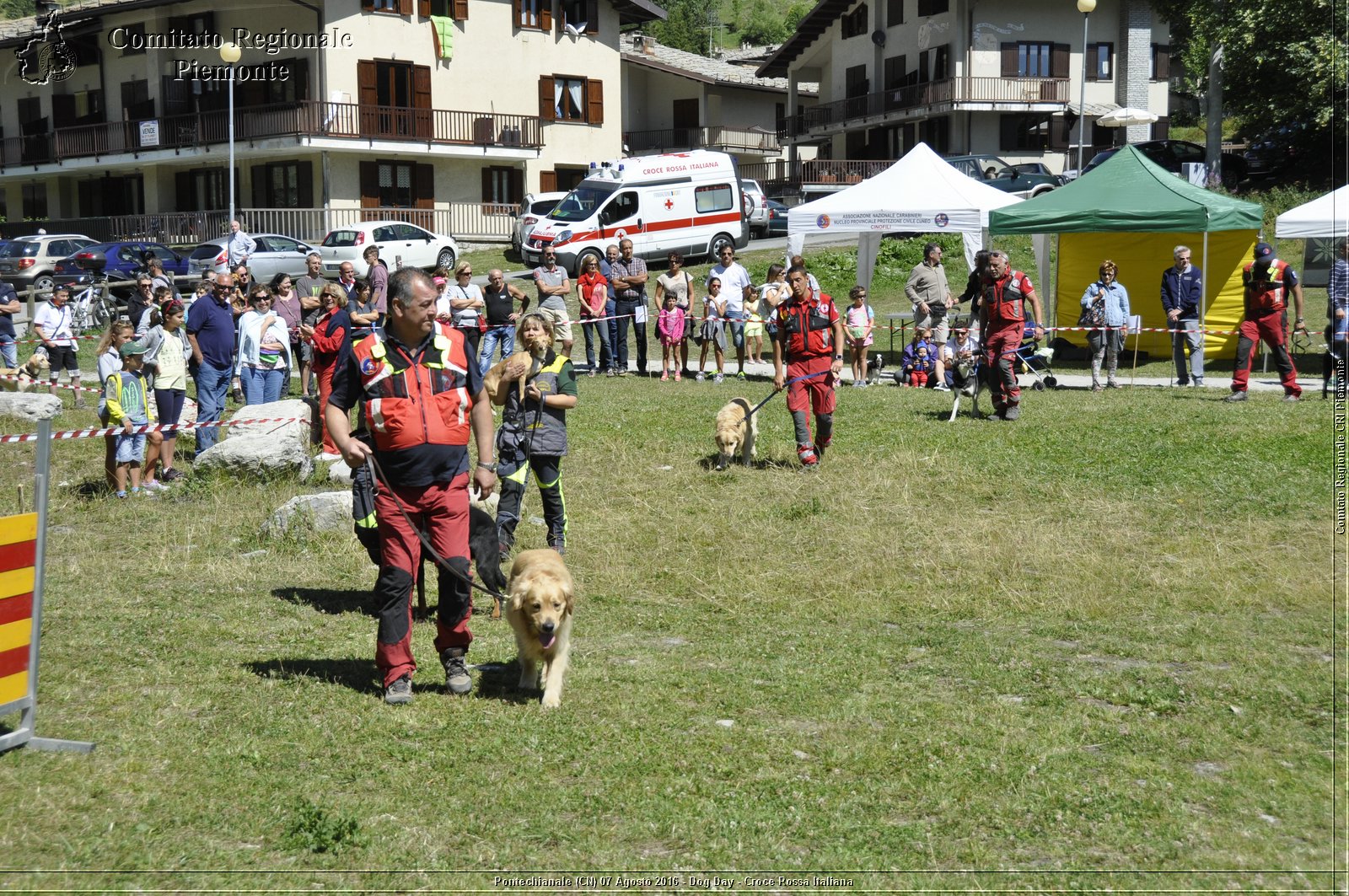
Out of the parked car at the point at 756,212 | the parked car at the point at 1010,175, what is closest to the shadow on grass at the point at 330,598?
the parked car at the point at 1010,175

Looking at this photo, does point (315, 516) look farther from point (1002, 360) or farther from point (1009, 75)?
point (1009, 75)

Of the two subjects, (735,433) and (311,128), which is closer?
(735,433)

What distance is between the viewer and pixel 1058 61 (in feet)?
157

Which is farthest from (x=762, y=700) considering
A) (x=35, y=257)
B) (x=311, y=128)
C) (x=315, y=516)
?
(x=311, y=128)

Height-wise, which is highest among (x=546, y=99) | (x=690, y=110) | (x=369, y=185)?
(x=690, y=110)

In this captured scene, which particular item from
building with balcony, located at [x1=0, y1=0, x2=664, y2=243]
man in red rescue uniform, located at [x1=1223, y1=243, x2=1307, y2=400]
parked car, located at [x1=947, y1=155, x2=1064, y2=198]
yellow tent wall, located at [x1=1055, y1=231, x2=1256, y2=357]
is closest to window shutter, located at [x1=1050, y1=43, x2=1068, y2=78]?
parked car, located at [x1=947, y1=155, x2=1064, y2=198]

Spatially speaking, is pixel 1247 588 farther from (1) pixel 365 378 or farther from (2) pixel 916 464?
(1) pixel 365 378

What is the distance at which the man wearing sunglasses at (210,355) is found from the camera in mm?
13141

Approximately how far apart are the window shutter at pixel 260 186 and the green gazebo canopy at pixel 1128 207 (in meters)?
29.4

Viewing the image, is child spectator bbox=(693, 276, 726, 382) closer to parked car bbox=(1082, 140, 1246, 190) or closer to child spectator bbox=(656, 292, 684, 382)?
child spectator bbox=(656, 292, 684, 382)

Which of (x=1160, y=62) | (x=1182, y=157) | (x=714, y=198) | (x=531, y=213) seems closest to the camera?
(x=714, y=198)

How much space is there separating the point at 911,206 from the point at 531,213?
16.8 m

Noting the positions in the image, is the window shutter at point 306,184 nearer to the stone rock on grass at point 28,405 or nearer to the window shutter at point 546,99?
the window shutter at point 546,99

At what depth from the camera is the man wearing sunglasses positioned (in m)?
13.1
